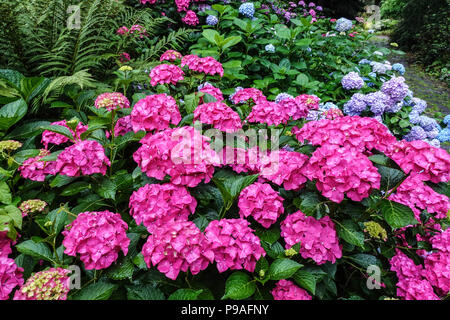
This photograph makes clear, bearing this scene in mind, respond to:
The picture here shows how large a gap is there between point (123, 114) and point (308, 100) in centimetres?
106

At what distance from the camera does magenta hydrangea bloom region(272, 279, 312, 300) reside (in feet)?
3.37

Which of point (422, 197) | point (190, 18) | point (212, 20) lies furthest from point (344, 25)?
point (422, 197)

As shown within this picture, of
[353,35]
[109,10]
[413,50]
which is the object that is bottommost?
[413,50]

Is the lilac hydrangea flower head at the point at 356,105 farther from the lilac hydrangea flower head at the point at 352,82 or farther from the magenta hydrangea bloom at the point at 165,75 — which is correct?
the magenta hydrangea bloom at the point at 165,75

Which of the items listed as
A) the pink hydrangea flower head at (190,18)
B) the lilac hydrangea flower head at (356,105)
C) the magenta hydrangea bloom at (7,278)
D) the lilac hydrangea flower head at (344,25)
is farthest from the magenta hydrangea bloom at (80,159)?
the lilac hydrangea flower head at (344,25)

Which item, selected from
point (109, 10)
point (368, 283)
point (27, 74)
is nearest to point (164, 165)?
point (368, 283)

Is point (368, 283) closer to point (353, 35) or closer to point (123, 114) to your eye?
point (123, 114)

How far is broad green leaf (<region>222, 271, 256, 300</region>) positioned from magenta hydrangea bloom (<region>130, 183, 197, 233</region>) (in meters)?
0.26

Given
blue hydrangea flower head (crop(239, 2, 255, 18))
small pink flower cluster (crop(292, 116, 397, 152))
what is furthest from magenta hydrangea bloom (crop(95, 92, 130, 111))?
blue hydrangea flower head (crop(239, 2, 255, 18))

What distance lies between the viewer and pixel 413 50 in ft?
30.7

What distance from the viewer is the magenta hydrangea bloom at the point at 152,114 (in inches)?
51.2

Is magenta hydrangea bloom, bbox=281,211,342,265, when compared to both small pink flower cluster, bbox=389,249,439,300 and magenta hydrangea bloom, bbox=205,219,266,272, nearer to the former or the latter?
magenta hydrangea bloom, bbox=205,219,266,272

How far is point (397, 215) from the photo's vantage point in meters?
1.03

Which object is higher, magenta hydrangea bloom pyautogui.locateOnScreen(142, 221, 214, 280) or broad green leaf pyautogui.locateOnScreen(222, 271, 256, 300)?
magenta hydrangea bloom pyautogui.locateOnScreen(142, 221, 214, 280)
